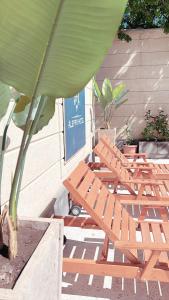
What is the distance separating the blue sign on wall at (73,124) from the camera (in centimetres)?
446

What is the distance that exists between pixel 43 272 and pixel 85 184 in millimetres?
1493

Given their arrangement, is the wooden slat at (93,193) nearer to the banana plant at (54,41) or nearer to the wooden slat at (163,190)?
the wooden slat at (163,190)

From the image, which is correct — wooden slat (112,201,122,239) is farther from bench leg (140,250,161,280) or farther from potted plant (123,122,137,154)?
potted plant (123,122,137,154)

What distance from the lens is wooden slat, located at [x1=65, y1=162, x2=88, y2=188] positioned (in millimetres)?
2709

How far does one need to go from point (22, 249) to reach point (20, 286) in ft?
1.19

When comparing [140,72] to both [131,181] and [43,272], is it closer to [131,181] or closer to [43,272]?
[131,181]

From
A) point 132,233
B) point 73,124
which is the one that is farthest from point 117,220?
point 73,124

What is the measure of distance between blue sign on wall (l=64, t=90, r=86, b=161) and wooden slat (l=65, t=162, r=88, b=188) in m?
1.20

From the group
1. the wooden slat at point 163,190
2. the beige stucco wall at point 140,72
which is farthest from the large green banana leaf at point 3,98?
the beige stucco wall at point 140,72

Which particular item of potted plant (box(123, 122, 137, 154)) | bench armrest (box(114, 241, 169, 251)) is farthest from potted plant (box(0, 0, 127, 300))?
potted plant (box(123, 122, 137, 154))

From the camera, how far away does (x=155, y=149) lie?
8438 mm

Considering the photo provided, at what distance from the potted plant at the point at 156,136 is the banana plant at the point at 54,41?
750cm

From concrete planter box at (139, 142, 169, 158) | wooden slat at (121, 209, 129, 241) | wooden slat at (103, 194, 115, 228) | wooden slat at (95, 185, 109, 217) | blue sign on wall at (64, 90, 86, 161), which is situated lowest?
concrete planter box at (139, 142, 169, 158)

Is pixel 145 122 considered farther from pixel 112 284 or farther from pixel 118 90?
pixel 112 284
